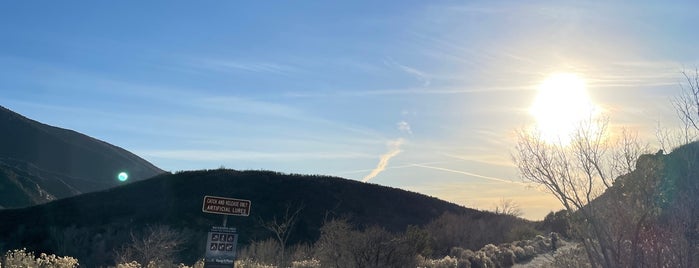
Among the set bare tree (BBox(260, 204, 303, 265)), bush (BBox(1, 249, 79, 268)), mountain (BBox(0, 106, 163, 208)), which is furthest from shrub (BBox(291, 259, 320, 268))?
mountain (BBox(0, 106, 163, 208))

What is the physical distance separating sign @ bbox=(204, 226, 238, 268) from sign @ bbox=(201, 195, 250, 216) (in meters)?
0.45

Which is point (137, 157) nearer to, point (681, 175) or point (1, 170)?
point (1, 170)

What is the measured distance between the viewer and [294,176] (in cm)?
7138

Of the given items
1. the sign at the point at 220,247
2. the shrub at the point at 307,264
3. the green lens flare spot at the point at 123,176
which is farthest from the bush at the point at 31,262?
the green lens flare spot at the point at 123,176

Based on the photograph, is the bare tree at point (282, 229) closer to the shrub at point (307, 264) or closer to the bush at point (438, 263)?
the shrub at point (307, 264)

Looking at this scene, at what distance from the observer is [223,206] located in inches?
587

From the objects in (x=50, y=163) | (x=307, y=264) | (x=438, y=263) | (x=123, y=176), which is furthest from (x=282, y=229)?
(x=123, y=176)

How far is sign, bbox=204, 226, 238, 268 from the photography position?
14.5 meters

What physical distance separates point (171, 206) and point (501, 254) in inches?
1511

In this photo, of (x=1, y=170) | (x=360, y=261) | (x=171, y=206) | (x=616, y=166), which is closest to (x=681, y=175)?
(x=616, y=166)

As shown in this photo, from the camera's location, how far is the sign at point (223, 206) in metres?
14.7

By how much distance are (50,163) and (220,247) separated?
105753mm

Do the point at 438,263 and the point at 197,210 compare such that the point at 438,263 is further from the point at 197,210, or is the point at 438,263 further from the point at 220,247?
the point at 197,210

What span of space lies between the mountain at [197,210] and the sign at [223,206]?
26739 millimetres
